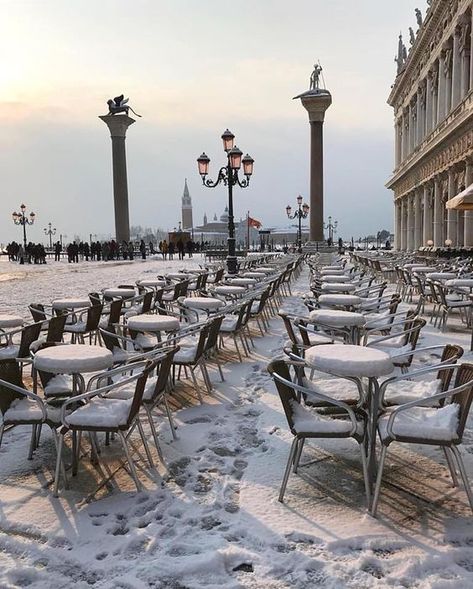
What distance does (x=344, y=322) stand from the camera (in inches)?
259

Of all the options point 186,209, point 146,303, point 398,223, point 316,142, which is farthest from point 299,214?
point 186,209

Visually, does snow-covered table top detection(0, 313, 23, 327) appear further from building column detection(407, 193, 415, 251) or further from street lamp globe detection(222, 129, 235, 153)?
building column detection(407, 193, 415, 251)

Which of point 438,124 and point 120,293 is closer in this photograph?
point 120,293

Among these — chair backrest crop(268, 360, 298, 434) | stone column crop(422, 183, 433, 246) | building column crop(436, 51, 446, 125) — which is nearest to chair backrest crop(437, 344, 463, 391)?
chair backrest crop(268, 360, 298, 434)

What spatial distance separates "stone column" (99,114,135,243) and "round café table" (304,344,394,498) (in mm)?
51310

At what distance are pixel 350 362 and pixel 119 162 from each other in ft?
170

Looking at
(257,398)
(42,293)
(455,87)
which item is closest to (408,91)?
(455,87)

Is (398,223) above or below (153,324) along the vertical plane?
above

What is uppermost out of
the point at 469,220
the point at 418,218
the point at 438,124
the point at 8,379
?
the point at 438,124

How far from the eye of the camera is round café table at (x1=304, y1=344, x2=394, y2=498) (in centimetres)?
390

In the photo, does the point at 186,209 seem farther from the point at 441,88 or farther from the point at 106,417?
the point at 106,417

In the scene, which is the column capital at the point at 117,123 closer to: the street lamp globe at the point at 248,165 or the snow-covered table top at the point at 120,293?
the street lamp globe at the point at 248,165

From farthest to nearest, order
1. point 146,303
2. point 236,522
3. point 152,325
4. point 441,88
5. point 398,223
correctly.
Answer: point 398,223 → point 441,88 → point 146,303 → point 152,325 → point 236,522

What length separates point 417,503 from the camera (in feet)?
12.4
